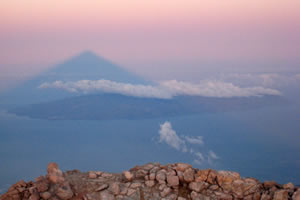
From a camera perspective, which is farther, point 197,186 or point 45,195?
point 197,186

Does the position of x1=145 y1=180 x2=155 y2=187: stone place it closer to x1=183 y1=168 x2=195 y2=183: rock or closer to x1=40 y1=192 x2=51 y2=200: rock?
x1=183 y1=168 x2=195 y2=183: rock

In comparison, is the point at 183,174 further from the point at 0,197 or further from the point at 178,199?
the point at 0,197

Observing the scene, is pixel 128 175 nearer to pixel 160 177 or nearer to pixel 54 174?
pixel 160 177

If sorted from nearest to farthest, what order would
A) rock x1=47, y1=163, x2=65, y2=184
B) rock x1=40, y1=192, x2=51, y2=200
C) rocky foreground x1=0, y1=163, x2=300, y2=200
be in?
rock x1=40, y1=192, x2=51, y2=200, rocky foreground x1=0, y1=163, x2=300, y2=200, rock x1=47, y1=163, x2=65, y2=184

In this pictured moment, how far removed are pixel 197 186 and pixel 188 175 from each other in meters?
0.51

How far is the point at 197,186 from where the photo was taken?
27.8ft

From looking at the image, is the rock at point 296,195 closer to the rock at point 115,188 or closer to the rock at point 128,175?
the rock at point 128,175

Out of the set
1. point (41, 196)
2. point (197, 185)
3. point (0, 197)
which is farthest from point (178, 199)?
point (0, 197)

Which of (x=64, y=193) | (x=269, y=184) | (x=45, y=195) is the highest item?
(x=269, y=184)

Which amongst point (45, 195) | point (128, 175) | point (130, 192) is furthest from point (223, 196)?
point (45, 195)

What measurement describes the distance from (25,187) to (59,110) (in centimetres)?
13040

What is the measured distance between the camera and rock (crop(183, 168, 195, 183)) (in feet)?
28.6

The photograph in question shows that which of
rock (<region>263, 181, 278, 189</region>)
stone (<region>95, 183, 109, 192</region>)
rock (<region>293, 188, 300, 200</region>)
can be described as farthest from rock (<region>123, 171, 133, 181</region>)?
rock (<region>293, 188, 300, 200</region>)

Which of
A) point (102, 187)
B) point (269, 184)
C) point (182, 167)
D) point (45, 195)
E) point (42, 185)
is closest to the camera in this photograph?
point (45, 195)
